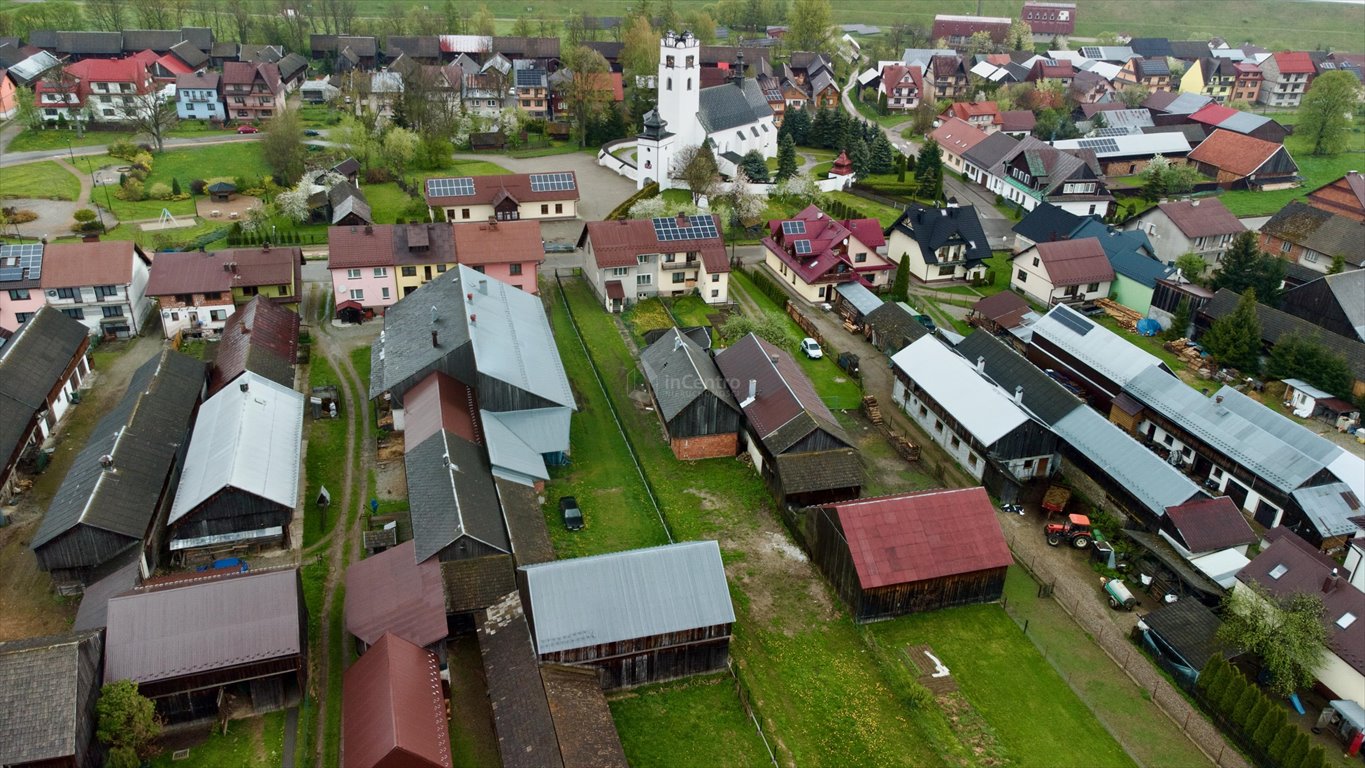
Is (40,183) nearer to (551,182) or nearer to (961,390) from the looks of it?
(551,182)

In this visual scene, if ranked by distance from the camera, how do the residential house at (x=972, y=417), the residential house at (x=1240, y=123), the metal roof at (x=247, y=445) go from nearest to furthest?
the metal roof at (x=247, y=445) < the residential house at (x=972, y=417) < the residential house at (x=1240, y=123)

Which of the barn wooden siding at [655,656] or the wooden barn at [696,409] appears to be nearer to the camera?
the barn wooden siding at [655,656]

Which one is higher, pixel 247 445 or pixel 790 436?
pixel 247 445

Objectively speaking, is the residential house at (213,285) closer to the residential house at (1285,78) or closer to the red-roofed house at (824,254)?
the red-roofed house at (824,254)

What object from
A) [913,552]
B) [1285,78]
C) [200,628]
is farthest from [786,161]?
[1285,78]

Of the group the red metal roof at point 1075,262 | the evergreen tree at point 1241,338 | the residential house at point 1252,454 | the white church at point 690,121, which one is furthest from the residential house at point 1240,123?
the residential house at point 1252,454

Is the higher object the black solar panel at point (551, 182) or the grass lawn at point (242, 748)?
the black solar panel at point (551, 182)
